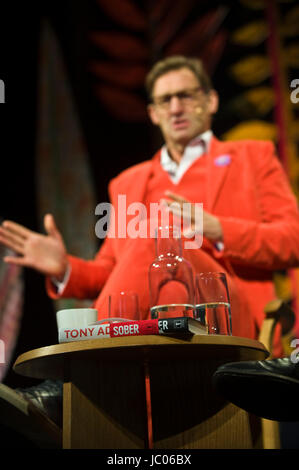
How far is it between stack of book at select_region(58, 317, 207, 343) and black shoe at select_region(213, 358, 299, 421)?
101mm

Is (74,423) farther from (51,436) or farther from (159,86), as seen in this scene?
(159,86)

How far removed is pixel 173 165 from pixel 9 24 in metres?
1.26

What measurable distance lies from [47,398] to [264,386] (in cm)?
60

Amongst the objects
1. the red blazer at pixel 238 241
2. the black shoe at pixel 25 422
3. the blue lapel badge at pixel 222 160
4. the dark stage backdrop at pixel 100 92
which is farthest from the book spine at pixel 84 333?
the dark stage backdrop at pixel 100 92

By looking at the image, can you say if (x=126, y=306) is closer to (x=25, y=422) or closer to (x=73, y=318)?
(x=73, y=318)

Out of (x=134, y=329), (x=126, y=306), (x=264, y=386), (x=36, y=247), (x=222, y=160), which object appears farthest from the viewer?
(x=222, y=160)

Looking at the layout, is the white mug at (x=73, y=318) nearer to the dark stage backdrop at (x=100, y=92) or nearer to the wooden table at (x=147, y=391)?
the wooden table at (x=147, y=391)

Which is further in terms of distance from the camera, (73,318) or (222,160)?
(222,160)

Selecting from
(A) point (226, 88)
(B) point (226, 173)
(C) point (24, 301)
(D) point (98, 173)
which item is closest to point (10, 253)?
(C) point (24, 301)

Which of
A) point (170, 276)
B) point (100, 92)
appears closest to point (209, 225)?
point (170, 276)

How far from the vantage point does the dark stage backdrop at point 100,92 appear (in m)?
2.66

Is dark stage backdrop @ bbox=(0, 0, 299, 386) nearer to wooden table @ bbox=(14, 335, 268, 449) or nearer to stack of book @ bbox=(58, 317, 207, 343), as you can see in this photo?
wooden table @ bbox=(14, 335, 268, 449)

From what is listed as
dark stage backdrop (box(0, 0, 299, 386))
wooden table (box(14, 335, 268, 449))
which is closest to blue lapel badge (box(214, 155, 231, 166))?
dark stage backdrop (box(0, 0, 299, 386))

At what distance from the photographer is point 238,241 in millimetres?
1620
